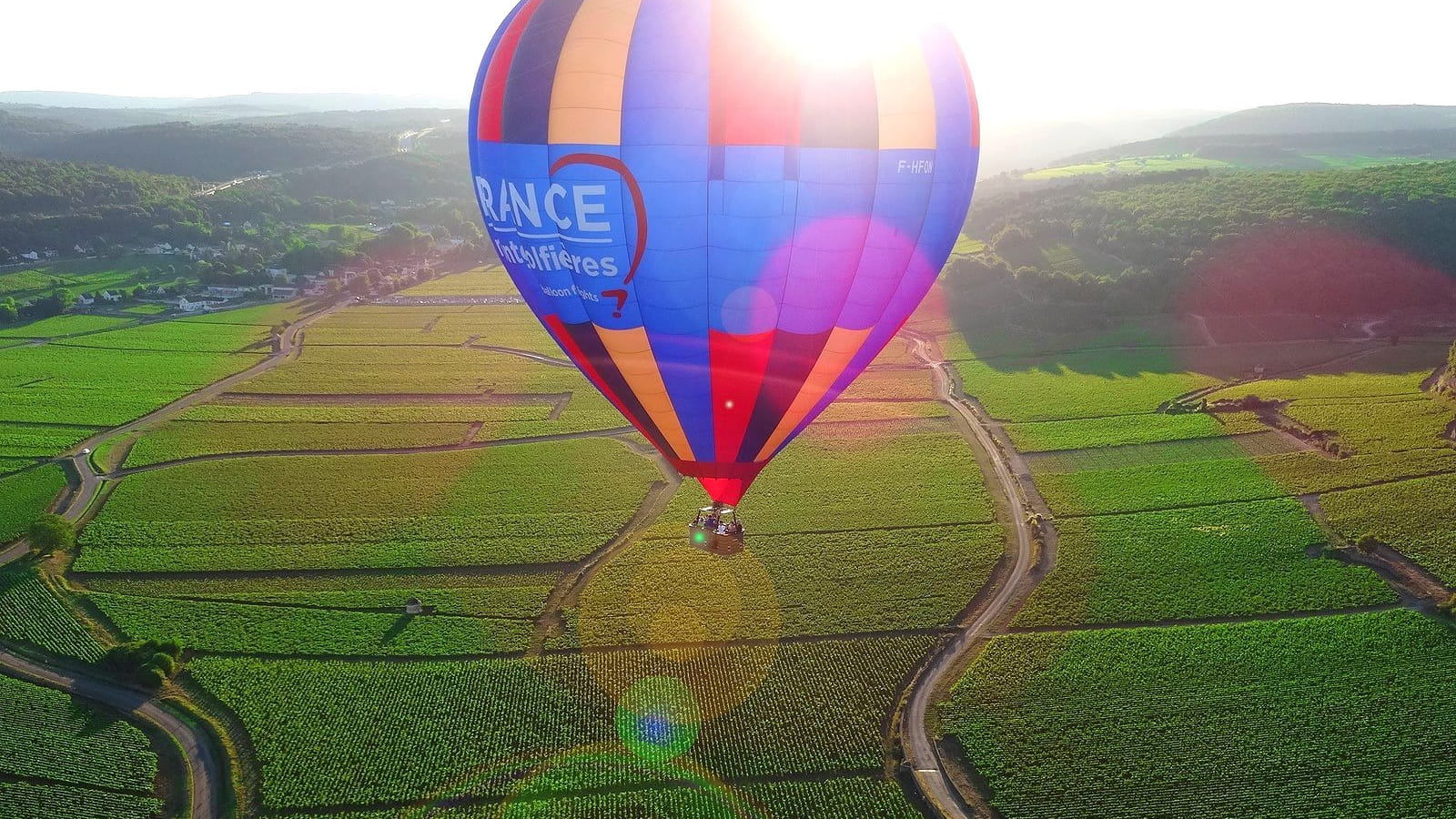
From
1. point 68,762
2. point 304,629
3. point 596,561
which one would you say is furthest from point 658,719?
point 68,762

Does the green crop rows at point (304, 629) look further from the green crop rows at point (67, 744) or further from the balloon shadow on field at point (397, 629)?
the green crop rows at point (67, 744)

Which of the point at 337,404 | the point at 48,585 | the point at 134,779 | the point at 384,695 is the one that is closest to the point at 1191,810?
the point at 384,695

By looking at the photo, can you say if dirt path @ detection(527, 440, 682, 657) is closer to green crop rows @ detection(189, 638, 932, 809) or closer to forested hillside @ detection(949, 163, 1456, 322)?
green crop rows @ detection(189, 638, 932, 809)

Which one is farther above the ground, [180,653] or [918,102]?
[918,102]

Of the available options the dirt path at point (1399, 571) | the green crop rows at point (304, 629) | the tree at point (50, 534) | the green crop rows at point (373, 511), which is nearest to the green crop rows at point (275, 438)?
the green crop rows at point (373, 511)

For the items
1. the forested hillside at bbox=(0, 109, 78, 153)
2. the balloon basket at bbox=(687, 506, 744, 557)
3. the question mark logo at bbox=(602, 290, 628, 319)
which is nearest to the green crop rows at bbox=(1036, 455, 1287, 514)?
the balloon basket at bbox=(687, 506, 744, 557)

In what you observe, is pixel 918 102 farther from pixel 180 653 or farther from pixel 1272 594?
pixel 180 653
